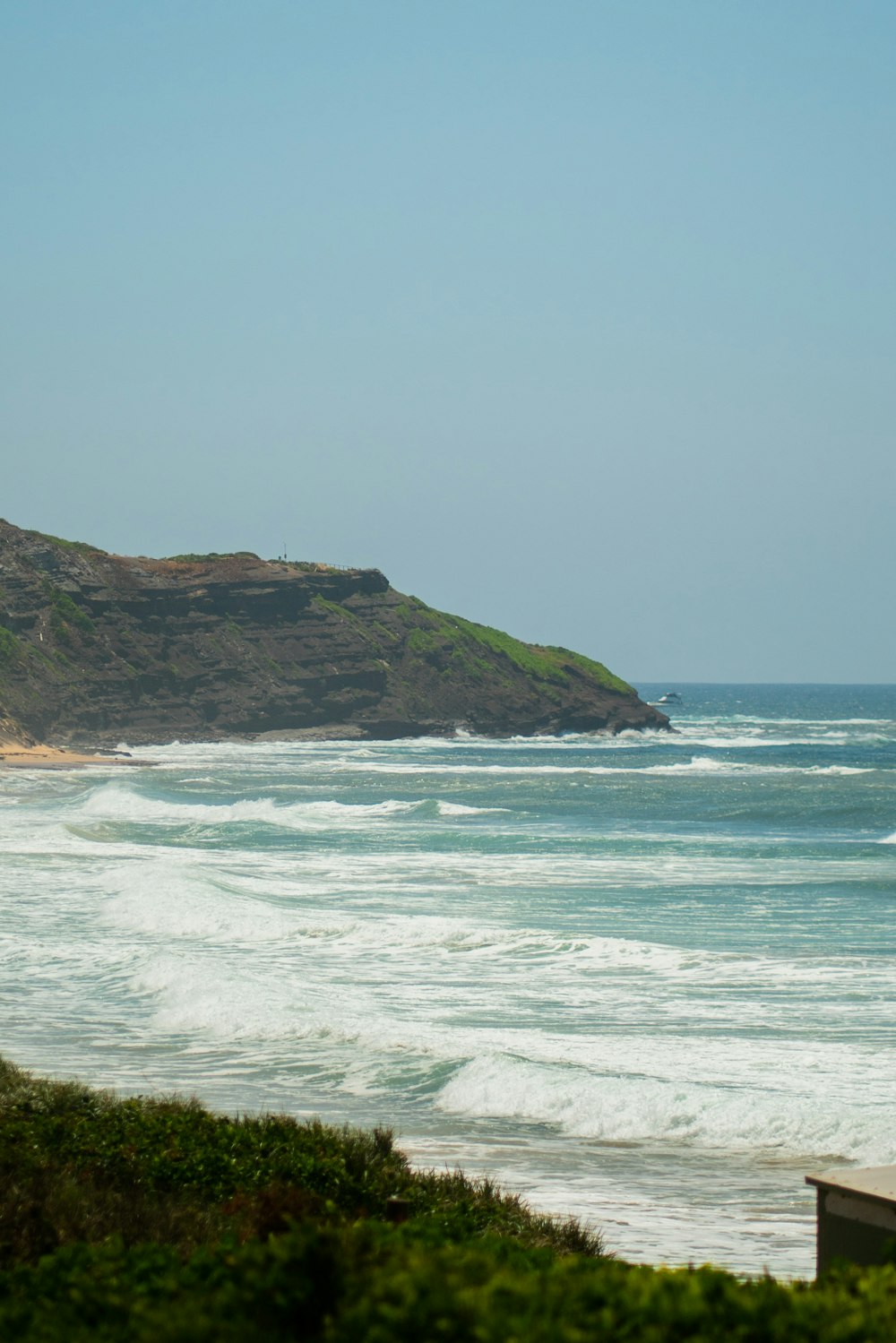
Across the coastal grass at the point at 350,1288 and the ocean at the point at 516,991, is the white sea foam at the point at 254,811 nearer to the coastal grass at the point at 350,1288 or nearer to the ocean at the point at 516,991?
the ocean at the point at 516,991

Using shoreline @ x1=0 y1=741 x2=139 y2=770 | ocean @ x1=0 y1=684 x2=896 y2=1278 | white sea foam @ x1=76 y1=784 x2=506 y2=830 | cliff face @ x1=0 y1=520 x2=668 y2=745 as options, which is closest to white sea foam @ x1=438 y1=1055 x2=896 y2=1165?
ocean @ x1=0 y1=684 x2=896 y2=1278

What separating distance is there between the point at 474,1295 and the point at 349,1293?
41 cm

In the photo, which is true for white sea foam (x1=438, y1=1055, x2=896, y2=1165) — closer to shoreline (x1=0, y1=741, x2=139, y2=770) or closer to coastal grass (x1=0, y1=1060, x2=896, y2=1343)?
coastal grass (x1=0, y1=1060, x2=896, y2=1343)

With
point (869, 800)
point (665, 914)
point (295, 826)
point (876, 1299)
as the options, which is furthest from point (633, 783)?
point (876, 1299)

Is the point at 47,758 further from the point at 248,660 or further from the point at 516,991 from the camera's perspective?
the point at 516,991

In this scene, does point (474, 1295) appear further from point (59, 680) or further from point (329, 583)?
point (329, 583)

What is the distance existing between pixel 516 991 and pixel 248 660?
86600 millimetres

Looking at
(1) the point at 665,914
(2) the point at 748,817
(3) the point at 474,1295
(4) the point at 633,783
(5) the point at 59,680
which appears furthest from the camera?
(5) the point at 59,680

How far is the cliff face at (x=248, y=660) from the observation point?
95.4m

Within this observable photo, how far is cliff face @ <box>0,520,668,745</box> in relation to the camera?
313ft

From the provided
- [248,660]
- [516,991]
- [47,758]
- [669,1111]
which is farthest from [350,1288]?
[248,660]

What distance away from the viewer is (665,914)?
80.3 ft

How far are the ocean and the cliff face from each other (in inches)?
2073

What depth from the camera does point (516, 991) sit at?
17906 millimetres
